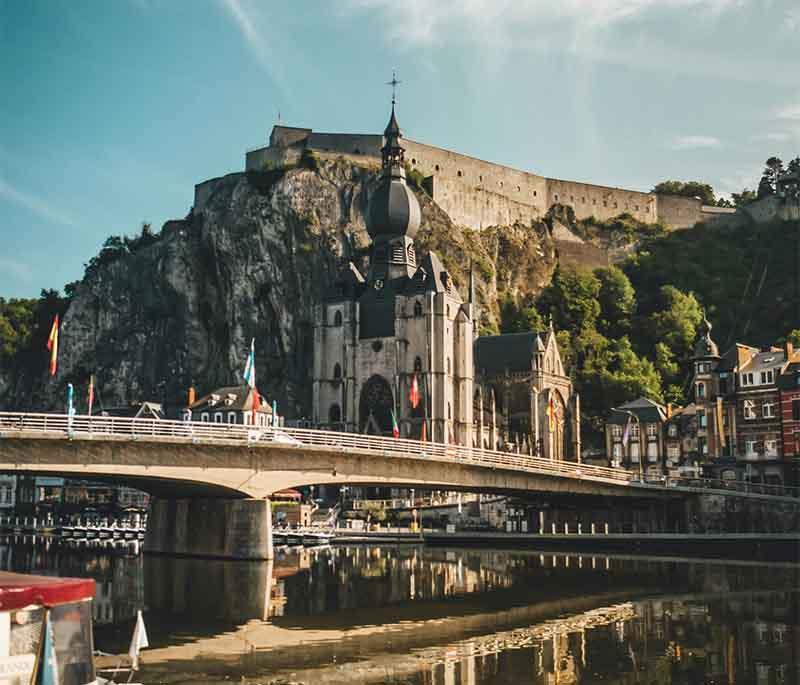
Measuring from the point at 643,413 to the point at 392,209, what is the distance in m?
30.7

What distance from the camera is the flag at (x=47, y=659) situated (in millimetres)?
14789

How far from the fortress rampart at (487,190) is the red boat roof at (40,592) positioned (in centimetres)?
10705

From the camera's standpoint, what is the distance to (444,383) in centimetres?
9131

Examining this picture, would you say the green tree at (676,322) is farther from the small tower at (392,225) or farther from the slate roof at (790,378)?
the slate roof at (790,378)

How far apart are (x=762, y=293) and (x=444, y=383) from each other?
189 feet

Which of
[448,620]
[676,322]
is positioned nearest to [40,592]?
[448,620]

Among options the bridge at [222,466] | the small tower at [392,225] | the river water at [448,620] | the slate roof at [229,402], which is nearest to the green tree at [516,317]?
the small tower at [392,225]

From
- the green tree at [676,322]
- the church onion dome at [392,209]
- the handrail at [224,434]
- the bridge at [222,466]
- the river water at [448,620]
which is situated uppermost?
the church onion dome at [392,209]

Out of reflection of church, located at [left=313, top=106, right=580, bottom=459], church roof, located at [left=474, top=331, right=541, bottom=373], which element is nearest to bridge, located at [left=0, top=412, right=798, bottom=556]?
reflection of church, located at [left=313, top=106, right=580, bottom=459]

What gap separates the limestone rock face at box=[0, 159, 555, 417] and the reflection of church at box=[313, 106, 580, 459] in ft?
25.2

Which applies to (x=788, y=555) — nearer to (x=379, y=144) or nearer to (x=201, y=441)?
(x=201, y=441)

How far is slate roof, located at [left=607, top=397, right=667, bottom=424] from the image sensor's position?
92938mm

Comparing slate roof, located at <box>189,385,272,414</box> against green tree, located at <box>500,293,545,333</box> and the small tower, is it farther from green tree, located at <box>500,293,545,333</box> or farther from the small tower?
green tree, located at <box>500,293,545,333</box>

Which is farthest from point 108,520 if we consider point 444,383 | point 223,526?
point 223,526
